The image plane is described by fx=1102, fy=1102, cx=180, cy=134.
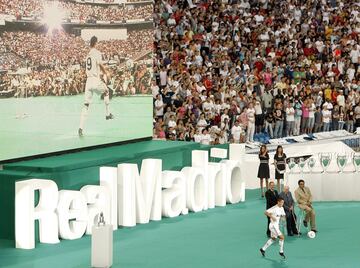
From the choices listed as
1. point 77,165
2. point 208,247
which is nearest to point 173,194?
point 77,165

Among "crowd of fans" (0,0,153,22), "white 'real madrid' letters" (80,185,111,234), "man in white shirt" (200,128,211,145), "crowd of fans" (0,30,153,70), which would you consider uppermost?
"crowd of fans" (0,0,153,22)

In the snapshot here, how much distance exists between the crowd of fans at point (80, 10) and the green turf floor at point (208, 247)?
4628mm

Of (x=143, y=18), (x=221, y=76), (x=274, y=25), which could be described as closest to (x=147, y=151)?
(x=143, y=18)

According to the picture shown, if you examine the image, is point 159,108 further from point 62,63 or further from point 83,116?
point 62,63

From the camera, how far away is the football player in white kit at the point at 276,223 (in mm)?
20250

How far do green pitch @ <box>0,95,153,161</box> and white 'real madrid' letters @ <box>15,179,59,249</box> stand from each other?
115 centimetres

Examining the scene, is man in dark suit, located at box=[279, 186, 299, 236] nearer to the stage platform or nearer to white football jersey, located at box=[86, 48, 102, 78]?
the stage platform

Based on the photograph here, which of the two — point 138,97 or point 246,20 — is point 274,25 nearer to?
point 246,20

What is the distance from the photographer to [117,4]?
83.8 feet

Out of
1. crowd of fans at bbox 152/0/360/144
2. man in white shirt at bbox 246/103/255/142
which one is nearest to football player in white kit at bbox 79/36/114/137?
crowd of fans at bbox 152/0/360/144

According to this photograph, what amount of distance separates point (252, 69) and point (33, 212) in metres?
16.2

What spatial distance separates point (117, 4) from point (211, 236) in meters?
6.17

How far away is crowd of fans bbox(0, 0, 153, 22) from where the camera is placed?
21.9 meters

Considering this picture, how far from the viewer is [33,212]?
21281 mm
